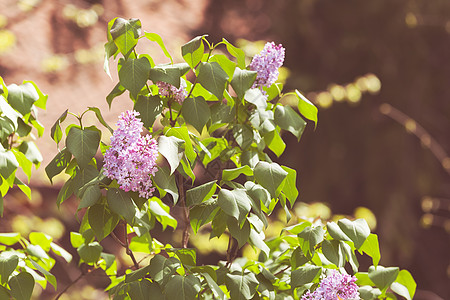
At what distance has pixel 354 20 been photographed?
4172mm

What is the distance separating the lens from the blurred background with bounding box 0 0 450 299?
394 centimetres

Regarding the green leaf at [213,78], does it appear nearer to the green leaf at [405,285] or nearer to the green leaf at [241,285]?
Result: the green leaf at [241,285]

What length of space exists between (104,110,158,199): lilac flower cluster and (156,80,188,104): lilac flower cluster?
0.18 meters

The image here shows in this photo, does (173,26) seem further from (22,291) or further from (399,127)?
(22,291)

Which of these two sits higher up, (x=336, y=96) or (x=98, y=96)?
(x=336, y=96)

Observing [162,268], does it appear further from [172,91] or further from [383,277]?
[383,277]

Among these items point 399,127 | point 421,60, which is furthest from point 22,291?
point 421,60

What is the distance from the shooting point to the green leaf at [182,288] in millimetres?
1147

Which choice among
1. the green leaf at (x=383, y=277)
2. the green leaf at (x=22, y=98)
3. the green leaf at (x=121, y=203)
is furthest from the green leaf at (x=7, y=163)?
the green leaf at (x=383, y=277)

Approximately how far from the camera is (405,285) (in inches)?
58.3

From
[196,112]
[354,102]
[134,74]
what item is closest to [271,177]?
[196,112]

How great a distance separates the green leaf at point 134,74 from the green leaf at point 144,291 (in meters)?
0.38

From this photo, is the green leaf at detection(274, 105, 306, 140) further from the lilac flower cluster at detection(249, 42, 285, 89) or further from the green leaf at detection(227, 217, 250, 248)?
the green leaf at detection(227, 217, 250, 248)

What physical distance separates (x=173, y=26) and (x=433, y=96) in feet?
7.04
